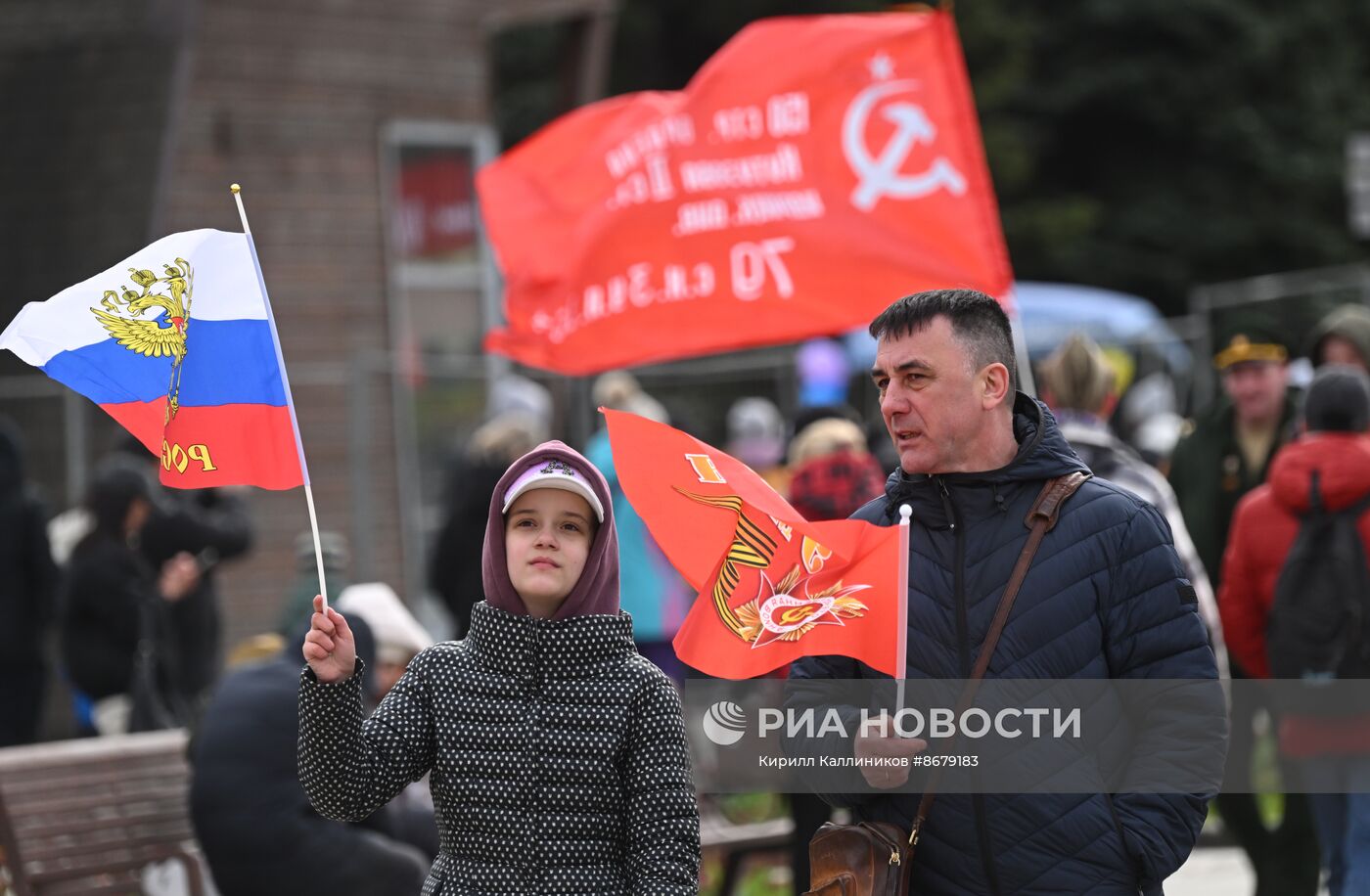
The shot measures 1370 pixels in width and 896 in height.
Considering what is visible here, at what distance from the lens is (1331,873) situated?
20.6ft

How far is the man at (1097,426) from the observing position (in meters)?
6.64

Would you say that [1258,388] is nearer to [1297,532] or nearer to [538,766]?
[1297,532]

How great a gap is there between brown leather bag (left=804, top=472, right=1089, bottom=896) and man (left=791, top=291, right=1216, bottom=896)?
24 millimetres

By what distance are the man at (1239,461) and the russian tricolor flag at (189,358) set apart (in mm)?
4107

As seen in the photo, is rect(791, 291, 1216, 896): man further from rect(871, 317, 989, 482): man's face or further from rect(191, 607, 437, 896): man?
rect(191, 607, 437, 896): man

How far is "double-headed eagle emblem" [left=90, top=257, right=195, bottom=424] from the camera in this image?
4.21m

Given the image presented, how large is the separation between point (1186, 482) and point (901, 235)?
1422 mm

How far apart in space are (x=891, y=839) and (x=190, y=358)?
1745 millimetres

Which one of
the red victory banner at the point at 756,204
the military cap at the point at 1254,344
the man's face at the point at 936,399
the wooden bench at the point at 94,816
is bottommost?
the wooden bench at the point at 94,816

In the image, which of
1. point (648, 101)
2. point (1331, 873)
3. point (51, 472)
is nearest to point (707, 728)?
point (1331, 873)

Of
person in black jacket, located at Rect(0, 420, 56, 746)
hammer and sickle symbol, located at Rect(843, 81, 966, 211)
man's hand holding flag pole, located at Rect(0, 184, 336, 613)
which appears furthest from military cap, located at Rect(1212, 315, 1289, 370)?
person in black jacket, located at Rect(0, 420, 56, 746)

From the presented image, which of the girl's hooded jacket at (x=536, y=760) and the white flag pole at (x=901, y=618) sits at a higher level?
the white flag pole at (x=901, y=618)

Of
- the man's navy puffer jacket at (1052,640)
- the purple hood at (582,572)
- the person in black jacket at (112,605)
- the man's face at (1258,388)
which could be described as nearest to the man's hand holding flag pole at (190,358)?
the purple hood at (582,572)

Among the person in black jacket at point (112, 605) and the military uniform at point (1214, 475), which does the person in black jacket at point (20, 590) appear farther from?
the military uniform at point (1214, 475)
